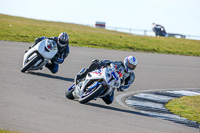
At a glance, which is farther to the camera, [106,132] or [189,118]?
[189,118]

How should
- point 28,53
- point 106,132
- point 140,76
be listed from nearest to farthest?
point 106,132, point 28,53, point 140,76

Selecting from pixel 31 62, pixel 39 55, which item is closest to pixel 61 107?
pixel 31 62

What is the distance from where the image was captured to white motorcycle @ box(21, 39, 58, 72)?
12641mm

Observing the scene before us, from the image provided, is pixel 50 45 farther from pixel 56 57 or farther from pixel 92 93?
pixel 92 93

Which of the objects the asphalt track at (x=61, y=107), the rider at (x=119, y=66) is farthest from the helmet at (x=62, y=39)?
the rider at (x=119, y=66)

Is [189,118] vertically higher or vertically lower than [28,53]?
lower

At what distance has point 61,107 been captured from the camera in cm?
802

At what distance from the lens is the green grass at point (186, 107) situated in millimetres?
9759

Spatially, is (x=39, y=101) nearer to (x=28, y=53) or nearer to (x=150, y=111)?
(x=150, y=111)

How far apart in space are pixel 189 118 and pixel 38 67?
526cm

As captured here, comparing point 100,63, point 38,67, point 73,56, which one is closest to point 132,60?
point 100,63

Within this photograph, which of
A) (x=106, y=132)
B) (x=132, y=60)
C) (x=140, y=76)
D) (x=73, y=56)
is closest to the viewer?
(x=106, y=132)

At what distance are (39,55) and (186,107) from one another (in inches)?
182

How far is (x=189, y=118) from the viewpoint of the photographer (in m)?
9.40
